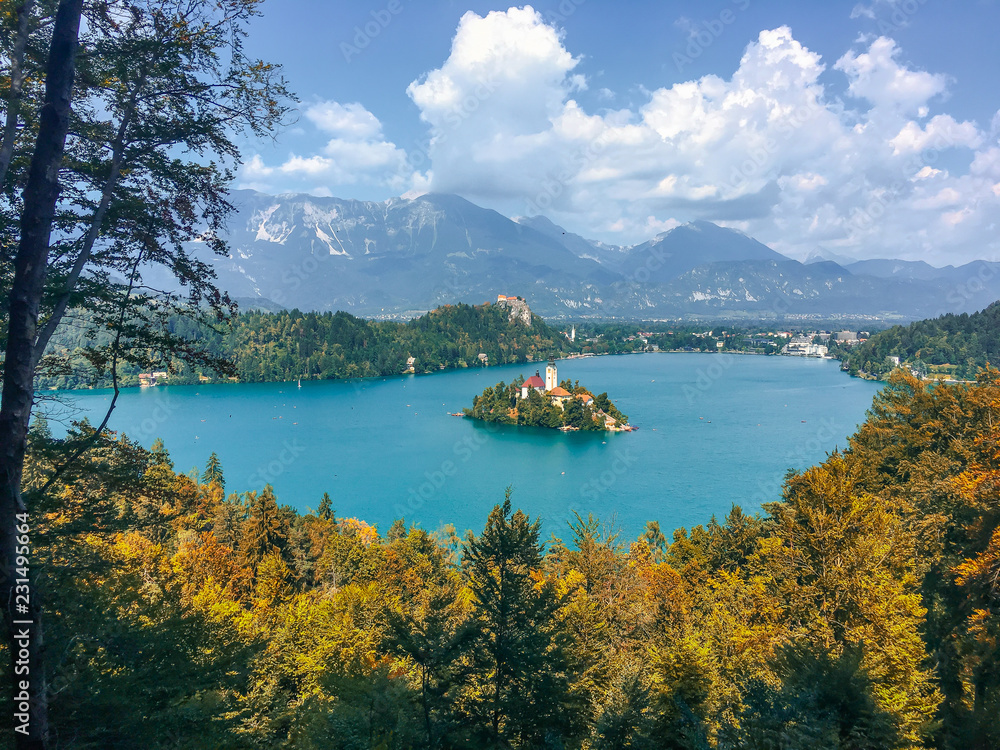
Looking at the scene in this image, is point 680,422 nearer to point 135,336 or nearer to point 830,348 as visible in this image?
point 135,336

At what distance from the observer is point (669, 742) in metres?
5.66

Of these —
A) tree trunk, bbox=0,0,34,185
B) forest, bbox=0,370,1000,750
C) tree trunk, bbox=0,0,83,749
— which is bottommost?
forest, bbox=0,370,1000,750

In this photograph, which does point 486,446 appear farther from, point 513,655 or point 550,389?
point 513,655

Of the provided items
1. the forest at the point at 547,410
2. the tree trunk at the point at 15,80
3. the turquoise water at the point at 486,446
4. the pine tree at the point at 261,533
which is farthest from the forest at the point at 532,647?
the forest at the point at 547,410

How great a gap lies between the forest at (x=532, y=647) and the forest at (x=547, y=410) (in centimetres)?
3244

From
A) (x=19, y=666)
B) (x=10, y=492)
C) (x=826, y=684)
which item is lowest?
(x=826, y=684)

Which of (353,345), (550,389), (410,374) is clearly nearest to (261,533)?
(550,389)

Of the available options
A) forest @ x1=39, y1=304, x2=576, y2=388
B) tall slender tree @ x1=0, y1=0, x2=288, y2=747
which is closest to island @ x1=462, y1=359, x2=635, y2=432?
forest @ x1=39, y1=304, x2=576, y2=388

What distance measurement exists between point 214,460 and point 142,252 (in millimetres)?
26224

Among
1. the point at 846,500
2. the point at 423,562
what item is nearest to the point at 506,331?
the point at 423,562

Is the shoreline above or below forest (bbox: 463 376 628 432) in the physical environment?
above

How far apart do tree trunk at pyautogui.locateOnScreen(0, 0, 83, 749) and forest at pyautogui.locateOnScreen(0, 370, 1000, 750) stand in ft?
1.02

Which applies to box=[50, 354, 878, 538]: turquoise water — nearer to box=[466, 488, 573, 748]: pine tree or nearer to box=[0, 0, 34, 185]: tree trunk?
box=[466, 488, 573, 748]: pine tree

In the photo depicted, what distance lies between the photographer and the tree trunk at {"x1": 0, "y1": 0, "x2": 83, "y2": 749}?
2645 millimetres
